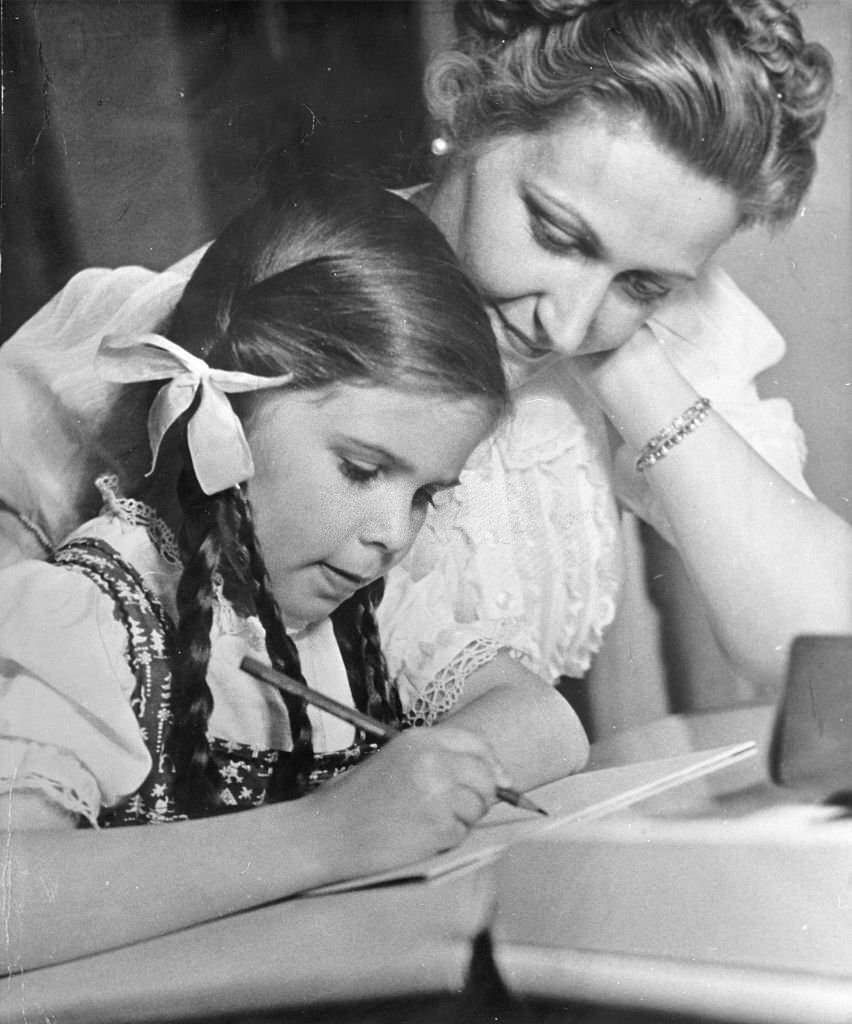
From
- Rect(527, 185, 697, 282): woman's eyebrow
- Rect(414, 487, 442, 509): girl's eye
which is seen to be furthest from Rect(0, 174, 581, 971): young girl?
Rect(527, 185, 697, 282): woman's eyebrow

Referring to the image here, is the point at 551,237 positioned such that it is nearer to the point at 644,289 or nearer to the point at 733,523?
the point at 644,289

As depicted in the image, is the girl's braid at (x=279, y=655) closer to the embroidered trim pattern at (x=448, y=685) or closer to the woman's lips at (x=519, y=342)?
the embroidered trim pattern at (x=448, y=685)

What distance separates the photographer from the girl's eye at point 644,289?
1089mm

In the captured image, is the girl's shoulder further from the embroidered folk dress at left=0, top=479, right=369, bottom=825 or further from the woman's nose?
the woman's nose

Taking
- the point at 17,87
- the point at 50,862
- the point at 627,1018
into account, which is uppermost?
the point at 17,87

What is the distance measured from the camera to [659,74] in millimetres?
1052

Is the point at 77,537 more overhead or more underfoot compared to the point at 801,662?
more overhead

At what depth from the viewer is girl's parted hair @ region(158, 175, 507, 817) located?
1.07m

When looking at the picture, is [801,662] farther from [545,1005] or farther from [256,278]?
[256,278]

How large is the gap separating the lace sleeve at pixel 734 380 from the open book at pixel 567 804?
218 mm

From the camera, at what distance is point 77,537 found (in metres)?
1.10

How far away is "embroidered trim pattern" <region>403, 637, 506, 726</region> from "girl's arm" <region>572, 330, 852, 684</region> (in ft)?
0.69

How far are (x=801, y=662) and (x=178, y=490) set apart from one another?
60cm

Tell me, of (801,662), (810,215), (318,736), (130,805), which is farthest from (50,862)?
(810,215)
